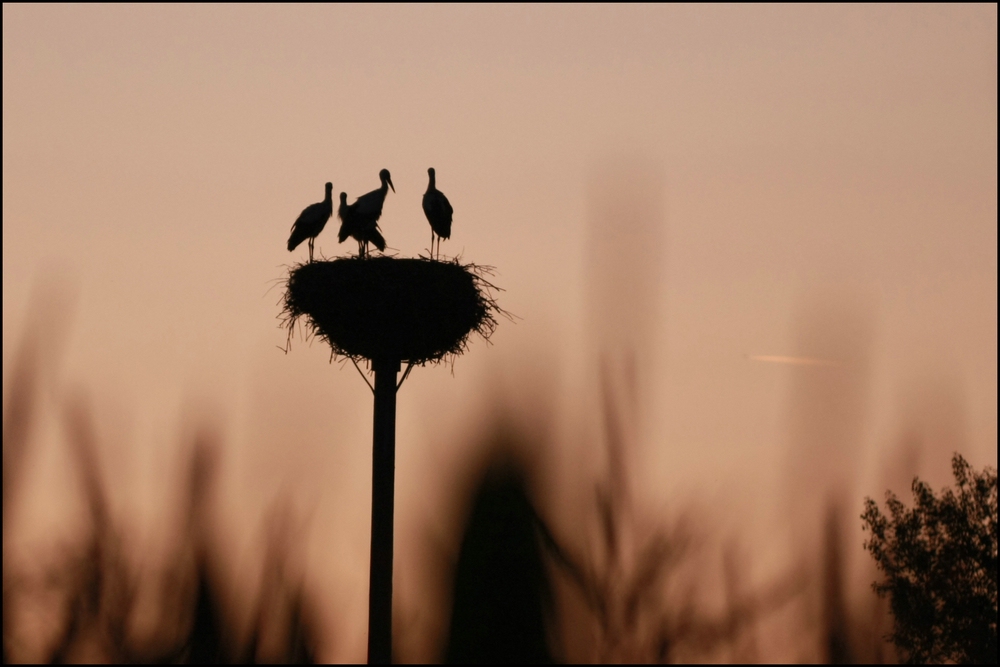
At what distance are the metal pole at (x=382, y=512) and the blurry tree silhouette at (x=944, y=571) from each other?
10.1 metres

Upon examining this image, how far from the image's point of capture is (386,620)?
16.3 m

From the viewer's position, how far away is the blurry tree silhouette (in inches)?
875

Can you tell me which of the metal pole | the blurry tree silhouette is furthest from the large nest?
the blurry tree silhouette

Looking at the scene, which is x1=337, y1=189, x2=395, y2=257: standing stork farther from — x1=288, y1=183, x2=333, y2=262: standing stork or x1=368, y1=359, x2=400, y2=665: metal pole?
x1=368, y1=359, x2=400, y2=665: metal pole

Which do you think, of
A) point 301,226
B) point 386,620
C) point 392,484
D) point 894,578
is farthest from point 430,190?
point 894,578

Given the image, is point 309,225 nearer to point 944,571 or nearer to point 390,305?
point 390,305

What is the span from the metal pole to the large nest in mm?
369

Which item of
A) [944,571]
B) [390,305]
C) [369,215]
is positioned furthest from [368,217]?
[944,571]

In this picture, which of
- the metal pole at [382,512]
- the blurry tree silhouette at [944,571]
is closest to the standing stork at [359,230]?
the metal pole at [382,512]

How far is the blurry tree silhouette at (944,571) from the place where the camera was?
72.9 ft

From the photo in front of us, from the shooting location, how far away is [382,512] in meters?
16.5

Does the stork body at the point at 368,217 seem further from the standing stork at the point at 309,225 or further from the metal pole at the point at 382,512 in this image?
the metal pole at the point at 382,512

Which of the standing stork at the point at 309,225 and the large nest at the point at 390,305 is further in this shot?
the standing stork at the point at 309,225

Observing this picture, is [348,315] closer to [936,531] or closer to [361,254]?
[361,254]
